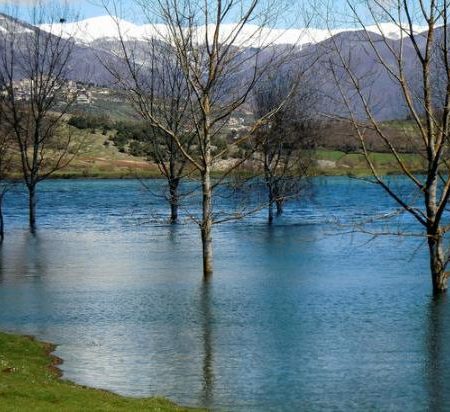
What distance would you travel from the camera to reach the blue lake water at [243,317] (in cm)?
1511

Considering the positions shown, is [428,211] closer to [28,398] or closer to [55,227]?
[28,398]

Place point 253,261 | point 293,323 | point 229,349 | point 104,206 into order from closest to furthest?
point 229,349, point 293,323, point 253,261, point 104,206

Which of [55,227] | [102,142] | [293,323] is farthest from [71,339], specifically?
[102,142]

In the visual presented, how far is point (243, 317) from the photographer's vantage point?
21672 millimetres

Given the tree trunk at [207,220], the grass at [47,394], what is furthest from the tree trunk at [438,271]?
the grass at [47,394]

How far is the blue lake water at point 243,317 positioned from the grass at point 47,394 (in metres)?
0.81

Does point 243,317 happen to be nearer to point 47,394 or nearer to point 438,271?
point 438,271

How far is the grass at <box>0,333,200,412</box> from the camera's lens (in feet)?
39.0

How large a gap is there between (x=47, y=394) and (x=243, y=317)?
9592 millimetres

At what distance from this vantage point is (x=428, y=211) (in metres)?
22.3

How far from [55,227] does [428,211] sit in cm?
3146

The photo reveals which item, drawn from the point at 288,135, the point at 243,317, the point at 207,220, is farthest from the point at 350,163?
the point at 243,317

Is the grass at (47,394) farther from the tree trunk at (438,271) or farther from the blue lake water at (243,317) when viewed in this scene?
the tree trunk at (438,271)

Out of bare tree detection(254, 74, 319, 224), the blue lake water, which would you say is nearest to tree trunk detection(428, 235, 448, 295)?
the blue lake water
